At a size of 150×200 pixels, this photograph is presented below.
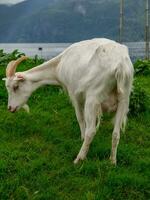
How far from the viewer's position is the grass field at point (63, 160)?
753cm

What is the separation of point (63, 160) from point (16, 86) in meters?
2.02

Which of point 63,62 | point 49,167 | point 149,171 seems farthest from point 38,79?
point 149,171

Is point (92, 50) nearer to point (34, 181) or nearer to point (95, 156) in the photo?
point (95, 156)

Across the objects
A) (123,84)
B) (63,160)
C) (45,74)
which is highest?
(123,84)

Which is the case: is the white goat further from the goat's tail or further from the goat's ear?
the goat's ear

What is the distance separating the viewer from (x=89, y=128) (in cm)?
836

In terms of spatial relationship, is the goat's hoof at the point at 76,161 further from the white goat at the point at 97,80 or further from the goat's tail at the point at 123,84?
the goat's tail at the point at 123,84

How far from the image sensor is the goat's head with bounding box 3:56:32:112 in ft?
32.6

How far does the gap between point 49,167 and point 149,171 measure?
1.62 metres

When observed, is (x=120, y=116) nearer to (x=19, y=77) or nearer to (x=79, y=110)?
(x=79, y=110)

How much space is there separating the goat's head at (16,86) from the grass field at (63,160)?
0.65 m

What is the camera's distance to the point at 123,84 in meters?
8.02

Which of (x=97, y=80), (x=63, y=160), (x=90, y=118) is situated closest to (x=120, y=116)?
(x=90, y=118)

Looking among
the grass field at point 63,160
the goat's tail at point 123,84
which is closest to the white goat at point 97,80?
the goat's tail at point 123,84
